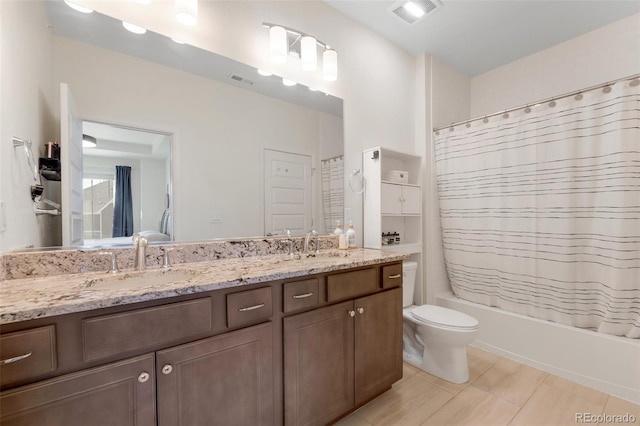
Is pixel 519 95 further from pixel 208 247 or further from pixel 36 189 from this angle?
pixel 36 189

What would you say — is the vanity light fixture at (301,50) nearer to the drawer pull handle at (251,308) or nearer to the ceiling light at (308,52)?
the ceiling light at (308,52)

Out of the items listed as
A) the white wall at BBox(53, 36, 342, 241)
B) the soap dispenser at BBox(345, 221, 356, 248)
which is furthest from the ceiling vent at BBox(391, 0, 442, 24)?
the soap dispenser at BBox(345, 221, 356, 248)

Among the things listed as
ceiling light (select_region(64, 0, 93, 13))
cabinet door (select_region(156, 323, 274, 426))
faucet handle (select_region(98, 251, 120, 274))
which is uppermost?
ceiling light (select_region(64, 0, 93, 13))

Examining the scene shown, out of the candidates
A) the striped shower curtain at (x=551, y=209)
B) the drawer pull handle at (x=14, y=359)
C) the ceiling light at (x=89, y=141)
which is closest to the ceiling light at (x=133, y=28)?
the ceiling light at (x=89, y=141)

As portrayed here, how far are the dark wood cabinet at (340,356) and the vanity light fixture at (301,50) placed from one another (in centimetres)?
162

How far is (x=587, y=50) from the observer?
2.46 metres

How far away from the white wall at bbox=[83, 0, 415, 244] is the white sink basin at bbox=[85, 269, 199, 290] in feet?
1.35

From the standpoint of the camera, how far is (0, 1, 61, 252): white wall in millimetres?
964

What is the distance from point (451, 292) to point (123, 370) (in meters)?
2.86

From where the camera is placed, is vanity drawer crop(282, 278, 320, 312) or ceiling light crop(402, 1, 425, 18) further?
ceiling light crop(402, 1, 425, 18)

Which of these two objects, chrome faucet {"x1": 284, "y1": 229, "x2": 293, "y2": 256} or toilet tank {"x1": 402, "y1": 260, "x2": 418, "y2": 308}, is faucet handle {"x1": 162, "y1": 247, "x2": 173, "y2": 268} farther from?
toilet tank {"x1": 402, "y1": 260, "x2": 418, "y2": 308}

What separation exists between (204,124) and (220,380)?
132cm

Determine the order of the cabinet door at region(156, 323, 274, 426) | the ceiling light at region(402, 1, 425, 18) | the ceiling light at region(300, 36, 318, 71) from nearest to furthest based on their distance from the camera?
1. the cabinet door at region(156, 323, 274, 426)
2. the ceiling light at region(300, 36, 318, 71)
3. the ceiling light at region(402, 1, 425, 18)

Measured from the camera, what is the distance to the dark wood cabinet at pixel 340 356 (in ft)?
4.12
